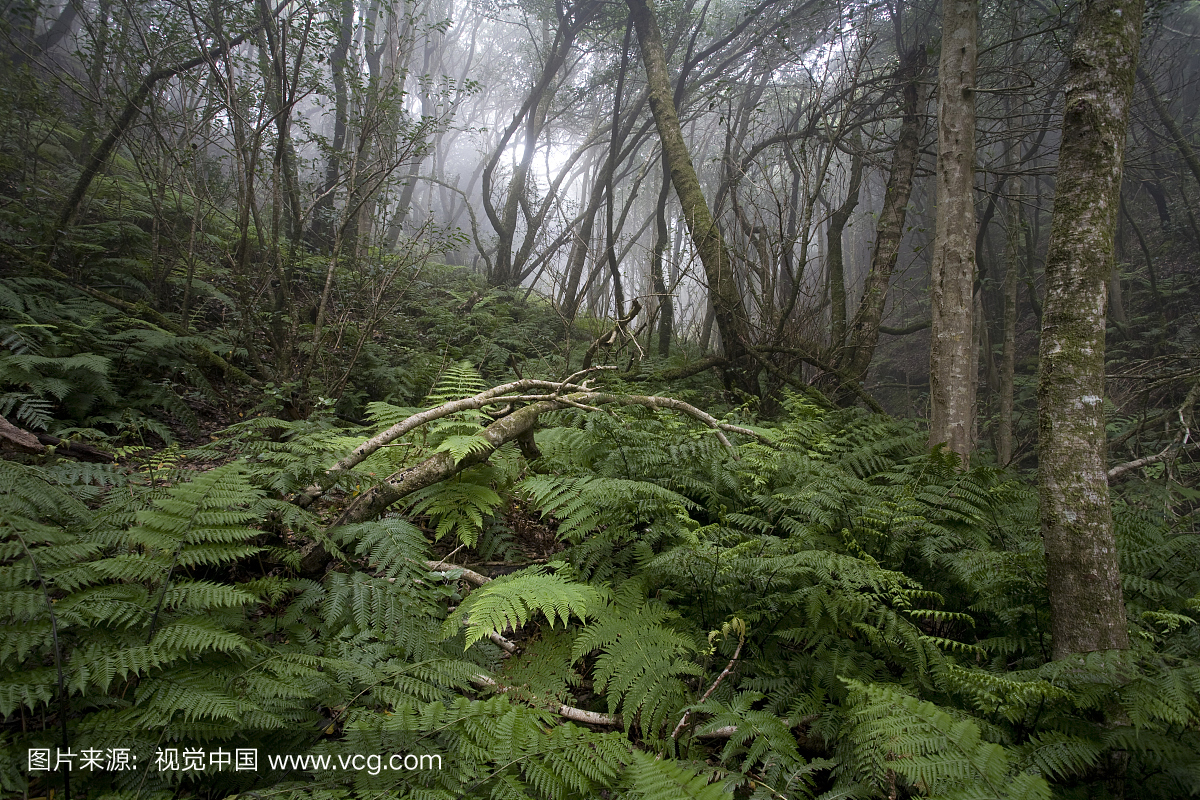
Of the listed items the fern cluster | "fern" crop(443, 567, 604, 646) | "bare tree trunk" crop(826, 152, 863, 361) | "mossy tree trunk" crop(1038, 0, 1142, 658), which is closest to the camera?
the fern cluster

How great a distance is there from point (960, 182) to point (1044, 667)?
14.2 ft

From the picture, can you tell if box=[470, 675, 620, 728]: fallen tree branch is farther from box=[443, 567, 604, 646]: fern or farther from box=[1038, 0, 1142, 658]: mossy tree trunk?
box=[1038, 0, 1142, 658]: mossy tree trunk

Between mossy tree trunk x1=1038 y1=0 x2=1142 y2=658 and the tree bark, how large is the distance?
249 centimetres

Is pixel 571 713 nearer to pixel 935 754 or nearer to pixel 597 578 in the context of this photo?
pixel 597 578

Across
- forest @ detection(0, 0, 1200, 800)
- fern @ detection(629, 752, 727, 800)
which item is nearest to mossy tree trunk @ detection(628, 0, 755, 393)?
forest @ detection(0, 0, 1200, 800)

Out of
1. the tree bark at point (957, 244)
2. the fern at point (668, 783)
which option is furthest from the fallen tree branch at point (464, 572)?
the tree bark at point (957, 244)

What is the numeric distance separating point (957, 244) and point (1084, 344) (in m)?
2.98

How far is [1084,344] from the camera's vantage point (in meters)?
2.02

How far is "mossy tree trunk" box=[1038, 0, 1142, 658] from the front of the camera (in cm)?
195

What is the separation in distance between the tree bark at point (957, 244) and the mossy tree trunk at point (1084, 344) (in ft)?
8.17

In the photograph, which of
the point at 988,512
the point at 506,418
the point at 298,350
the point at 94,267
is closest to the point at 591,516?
the point at 506,418

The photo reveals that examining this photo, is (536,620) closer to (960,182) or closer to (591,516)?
(591,516)

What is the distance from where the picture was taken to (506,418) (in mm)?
3395

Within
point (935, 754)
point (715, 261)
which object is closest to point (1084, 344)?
point (935, 754)
